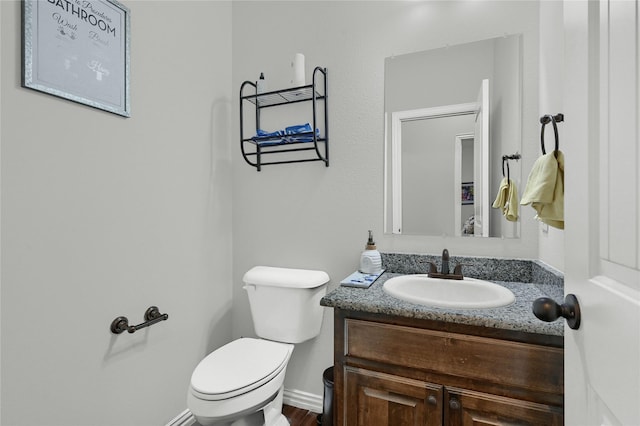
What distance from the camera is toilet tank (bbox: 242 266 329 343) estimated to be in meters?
1.64

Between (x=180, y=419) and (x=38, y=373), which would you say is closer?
(x=38, y=373)

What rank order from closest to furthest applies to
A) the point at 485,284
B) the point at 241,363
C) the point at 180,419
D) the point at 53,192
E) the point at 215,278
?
the point at 53,192
the point at 485,284
the point at 241,363
the point at 180,419
the point at 215,278

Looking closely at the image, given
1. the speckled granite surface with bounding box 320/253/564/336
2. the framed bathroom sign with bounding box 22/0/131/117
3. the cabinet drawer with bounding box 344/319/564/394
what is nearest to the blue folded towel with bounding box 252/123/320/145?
the framed bathroom sign with bounding box 22/0/131/117

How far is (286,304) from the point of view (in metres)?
1.65

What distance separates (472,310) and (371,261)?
0.59 metres

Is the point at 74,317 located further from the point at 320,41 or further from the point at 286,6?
the point at 286,6

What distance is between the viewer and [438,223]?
1607 millimetres

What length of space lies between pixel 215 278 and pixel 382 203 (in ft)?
3.60

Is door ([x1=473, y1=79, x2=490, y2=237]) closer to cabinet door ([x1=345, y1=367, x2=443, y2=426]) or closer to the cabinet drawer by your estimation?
the cabinet drawer

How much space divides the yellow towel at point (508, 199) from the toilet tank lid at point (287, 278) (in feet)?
3.06

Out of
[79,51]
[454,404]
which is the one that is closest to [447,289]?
[454,404]

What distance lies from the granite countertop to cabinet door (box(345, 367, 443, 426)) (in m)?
0.24

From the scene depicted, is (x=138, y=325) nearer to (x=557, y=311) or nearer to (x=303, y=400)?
(x=303, y=400)

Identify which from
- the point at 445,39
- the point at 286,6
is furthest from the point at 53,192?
the point at 445,39
